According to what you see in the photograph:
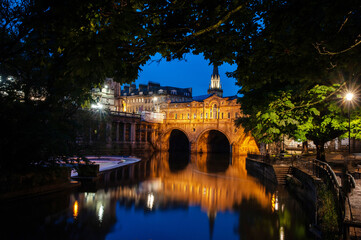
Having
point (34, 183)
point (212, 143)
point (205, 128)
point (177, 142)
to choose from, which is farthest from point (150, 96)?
point (34, 183)

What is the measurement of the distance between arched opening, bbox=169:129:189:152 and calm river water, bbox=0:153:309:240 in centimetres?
4972

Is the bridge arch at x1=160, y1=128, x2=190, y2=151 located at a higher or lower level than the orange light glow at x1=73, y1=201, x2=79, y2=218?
higher

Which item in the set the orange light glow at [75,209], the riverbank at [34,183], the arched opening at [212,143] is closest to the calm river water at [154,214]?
the orange light glow at [75,209]

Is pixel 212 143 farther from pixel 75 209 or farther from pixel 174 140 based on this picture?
pixel 75 209

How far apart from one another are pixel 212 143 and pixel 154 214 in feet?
183

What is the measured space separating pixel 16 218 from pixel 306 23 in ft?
38.9

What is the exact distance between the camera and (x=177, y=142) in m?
72.6

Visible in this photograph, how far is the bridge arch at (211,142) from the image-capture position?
210 ft

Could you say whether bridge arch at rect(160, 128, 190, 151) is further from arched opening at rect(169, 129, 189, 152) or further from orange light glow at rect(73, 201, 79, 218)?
orange light glow at rect(73, 201, 79, 218)

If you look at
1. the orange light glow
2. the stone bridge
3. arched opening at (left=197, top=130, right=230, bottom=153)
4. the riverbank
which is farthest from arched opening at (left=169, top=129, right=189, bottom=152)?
the orange light glow

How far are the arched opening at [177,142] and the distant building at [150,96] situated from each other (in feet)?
47.0

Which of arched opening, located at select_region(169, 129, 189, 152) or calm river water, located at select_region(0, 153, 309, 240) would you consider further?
arched opening, located at select_region(169, 129, 189, 152)

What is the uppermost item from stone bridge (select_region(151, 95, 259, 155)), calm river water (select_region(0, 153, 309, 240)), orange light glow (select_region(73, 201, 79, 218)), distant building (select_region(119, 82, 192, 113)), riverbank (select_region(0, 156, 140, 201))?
distant building (select_region(119, 82, 192, 113))

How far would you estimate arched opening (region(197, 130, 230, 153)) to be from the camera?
65125 millimetres
